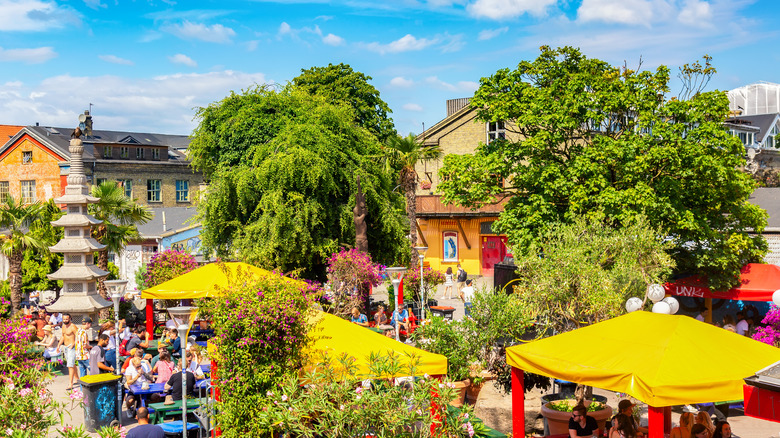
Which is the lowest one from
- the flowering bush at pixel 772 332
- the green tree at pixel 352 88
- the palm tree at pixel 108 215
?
the flowering bush at pixel 772 332

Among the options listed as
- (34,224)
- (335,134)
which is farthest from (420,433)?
(34,224)

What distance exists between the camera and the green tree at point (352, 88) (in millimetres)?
45594

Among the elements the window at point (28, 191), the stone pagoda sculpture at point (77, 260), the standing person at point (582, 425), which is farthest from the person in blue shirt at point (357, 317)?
the window at point (28, 191)

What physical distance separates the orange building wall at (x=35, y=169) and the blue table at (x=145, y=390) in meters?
42.1

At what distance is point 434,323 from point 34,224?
67.8 ft

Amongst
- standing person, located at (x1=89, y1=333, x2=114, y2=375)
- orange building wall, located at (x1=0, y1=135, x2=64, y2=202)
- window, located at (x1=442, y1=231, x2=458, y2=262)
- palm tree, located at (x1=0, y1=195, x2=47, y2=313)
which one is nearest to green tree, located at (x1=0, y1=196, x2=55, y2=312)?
palm tree, located at (x1=0, y1=195, x2=47, y2=313)

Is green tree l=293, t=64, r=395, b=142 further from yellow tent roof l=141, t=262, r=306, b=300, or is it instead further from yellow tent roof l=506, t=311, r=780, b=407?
yellow tent roof l=506, t=311, r=780, b=407

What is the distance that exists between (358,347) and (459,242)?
3334cm

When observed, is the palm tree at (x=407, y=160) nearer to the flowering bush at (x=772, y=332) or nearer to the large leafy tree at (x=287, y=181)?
the large leafy tree at (x=287, y=181)

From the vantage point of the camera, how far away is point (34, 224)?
28328 millimetres

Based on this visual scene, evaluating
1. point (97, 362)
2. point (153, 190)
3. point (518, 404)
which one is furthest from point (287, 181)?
point (153, 190)

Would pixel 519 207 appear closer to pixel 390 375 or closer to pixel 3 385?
pixel 390 375

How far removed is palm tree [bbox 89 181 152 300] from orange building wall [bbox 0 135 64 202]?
27.5 m

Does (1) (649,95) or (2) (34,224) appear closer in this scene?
(1) (649,95)
